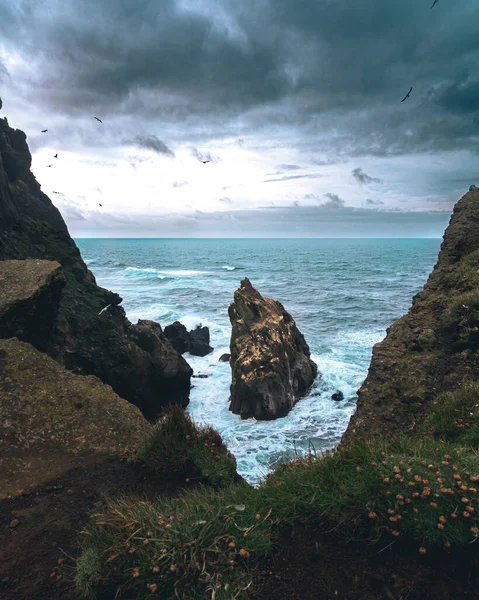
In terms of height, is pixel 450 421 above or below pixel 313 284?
above

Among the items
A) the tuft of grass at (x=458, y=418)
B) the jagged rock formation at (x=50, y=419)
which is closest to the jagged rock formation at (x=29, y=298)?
the jagged rock formation at (x=50, y=419)

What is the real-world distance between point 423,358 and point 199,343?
23289 millimetres

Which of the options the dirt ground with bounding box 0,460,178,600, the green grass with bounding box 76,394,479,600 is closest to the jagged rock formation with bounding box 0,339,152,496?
the dirt ground with bounding box 0,460,178,600

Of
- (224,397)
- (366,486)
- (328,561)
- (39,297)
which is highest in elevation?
(39,297)

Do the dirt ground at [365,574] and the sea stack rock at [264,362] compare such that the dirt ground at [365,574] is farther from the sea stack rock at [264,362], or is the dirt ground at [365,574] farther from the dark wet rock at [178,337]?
the dark wet rock at [178,337]

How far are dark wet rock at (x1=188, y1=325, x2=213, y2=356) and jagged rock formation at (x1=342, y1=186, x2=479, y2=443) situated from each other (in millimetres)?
20849

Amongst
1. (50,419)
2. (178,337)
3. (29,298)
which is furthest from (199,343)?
(50,419)

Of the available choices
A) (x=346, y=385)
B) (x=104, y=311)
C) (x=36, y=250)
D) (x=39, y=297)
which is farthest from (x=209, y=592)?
(x=346, y=385)

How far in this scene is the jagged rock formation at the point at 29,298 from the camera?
9.37m

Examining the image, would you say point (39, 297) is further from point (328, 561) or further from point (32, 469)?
point (328, 561)

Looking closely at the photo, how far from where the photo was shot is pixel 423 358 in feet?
29.2

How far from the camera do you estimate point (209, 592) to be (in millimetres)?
2854

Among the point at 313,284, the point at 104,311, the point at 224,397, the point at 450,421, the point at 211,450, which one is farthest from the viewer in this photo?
the point at 313,284

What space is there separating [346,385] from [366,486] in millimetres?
20698
